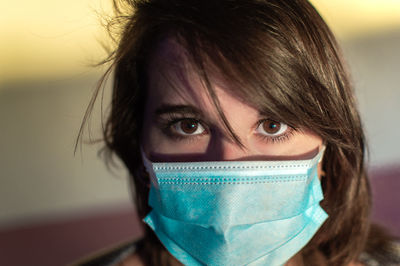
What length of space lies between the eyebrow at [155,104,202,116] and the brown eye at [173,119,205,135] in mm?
32

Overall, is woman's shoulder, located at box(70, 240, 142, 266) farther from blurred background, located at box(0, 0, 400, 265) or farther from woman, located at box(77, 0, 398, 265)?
blurred background, located at box(0, 0, 400, 265)

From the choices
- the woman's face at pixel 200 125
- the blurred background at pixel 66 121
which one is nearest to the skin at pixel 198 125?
the woman's face at pixel 200 125

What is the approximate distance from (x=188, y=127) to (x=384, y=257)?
78 cm

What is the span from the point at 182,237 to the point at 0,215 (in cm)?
200

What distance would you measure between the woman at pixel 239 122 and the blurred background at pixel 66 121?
1465mm

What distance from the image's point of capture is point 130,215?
2.52 meters

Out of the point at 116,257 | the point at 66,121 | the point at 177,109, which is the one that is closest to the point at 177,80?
the point at 177,109

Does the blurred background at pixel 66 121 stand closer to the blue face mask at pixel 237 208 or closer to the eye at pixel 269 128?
the blue face mask at pixel 237 208

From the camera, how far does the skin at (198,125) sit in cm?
94

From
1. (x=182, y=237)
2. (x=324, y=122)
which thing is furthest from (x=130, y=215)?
(x=324, y=122)

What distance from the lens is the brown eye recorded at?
1000mm

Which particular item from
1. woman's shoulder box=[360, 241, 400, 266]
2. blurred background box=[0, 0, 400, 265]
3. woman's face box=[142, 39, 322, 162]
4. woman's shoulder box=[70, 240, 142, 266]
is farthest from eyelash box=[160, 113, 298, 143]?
blurred background box=[0, 0, 400, 265]

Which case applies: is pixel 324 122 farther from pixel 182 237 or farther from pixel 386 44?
pixel 386 44

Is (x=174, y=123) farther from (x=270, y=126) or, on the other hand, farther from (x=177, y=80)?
(x=270, y=126)
